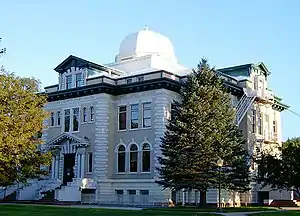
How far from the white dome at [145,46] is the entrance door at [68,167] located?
43.8 ft

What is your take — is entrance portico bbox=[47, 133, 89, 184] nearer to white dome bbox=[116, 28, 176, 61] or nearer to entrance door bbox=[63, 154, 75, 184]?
entrance door bbox=[63, 154, 75, 184]

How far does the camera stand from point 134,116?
149ft

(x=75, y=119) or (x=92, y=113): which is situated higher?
(x=92, y=113)

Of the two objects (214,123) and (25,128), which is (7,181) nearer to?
(25,128)

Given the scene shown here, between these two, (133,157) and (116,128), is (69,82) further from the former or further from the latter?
(133,157)

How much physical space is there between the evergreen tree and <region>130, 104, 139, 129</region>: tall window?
529 inches

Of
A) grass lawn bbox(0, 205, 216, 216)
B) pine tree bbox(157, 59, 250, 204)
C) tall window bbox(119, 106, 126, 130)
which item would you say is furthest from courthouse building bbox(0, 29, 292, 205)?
grass lawn bbox(0, 205, 216, 216)

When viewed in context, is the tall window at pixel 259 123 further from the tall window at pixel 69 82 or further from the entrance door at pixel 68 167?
the tall window at pixel 69 82

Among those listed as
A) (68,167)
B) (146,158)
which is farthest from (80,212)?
(68,167)

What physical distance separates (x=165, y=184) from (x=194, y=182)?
2.41 metres

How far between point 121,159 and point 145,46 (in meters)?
14.5

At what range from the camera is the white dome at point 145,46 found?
54.3 metres

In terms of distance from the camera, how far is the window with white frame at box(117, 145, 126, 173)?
4569cm

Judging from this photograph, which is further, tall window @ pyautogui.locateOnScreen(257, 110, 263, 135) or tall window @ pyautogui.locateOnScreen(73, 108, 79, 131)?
tall window @ pyautogui.locateOnScreen(257, 110, 263, 135)
